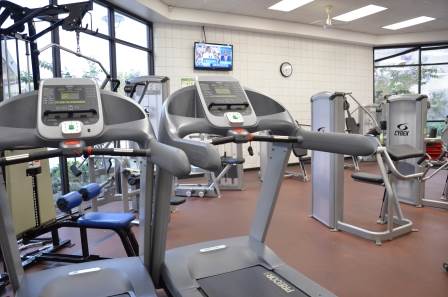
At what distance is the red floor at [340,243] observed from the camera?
2475 mm

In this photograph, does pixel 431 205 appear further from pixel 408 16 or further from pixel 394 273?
pixel 408 16

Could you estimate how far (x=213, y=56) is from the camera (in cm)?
690

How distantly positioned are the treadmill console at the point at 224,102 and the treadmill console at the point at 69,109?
0.56 m

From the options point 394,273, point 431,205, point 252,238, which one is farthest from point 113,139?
point 431,205

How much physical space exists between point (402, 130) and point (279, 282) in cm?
337

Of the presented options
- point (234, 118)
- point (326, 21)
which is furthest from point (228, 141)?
point (326, 21)

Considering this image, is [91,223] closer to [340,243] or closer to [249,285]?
[249,285]

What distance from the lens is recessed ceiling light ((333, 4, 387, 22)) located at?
6.55 meters

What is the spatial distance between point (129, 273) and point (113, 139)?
2.45 feet

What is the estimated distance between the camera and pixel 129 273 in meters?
1.91

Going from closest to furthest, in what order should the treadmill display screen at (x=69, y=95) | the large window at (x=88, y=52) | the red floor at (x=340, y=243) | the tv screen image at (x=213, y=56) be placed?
the treadmill display screen at (x=69, y=95)
the red floor at (x=340, y=243)
the large window at (x=88, y=52)
the tv screen image at (x=213, y=56)

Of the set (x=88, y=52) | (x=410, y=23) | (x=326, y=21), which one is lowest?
(x=88, y=52)

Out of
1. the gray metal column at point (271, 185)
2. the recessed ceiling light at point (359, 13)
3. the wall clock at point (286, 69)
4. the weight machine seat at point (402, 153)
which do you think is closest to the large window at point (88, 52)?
the gray metal column at point (271, 185)

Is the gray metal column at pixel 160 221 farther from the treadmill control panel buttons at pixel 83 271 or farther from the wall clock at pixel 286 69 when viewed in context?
the wall clock at pixel 286 69
